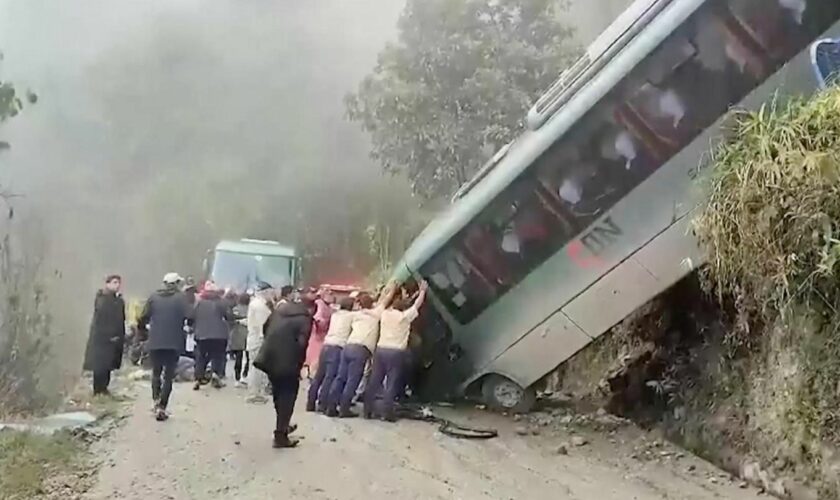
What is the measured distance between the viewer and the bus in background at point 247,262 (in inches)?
325

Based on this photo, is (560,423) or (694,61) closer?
(694,61)

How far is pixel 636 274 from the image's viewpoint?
6.20 metres

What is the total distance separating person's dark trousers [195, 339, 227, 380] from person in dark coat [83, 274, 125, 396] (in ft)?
3.35

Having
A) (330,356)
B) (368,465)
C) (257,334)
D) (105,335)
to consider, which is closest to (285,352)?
(368,465)

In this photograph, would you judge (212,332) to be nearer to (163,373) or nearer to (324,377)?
(324,377)

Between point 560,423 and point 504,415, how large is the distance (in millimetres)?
437

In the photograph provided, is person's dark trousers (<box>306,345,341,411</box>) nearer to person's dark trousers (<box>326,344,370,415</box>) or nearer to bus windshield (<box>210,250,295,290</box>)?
person's dark trousers (<box>326,344,370,415</box>)

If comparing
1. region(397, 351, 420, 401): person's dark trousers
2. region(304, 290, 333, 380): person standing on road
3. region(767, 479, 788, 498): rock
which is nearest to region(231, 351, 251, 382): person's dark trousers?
region(304, 290, 333, 380): person standing on road

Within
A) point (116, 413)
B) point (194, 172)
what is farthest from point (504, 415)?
point (194, 172)

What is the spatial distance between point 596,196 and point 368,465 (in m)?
2.38

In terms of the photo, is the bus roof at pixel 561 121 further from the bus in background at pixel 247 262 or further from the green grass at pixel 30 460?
the green grass at pixel 30 460

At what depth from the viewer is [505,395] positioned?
698 cm

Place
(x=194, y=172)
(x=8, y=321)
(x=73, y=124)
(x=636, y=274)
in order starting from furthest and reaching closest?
(x=194, y=172) < (x=73, y=124) < (x=636, y=274) < (x=8, y=321)

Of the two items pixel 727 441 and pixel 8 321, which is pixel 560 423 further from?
pixel 8 321
